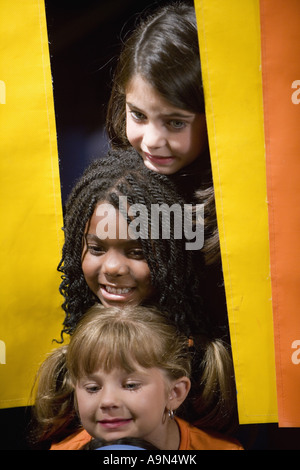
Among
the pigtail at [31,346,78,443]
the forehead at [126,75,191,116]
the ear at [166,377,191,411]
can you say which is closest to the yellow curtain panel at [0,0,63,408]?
the pigtail at [31,346,78,443]

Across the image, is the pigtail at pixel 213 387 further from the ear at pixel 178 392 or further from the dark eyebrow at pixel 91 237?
the dark eyebrow at pixel 91 237

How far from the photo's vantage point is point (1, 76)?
1606 mm

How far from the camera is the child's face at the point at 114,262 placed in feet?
5.08

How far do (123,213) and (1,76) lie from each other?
50cm

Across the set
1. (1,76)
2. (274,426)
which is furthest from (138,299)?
(1,76)

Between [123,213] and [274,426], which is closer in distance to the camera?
[123,213]

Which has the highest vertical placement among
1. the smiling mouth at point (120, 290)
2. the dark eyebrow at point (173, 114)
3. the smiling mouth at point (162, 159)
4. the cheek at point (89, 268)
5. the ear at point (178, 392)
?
the dark eyebrow at point (173, 114)

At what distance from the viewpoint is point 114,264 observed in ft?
5.10

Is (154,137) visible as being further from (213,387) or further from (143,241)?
(213,387)

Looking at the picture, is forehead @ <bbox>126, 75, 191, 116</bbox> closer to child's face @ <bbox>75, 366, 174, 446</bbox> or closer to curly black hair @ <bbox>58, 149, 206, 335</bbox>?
curly black hair @ <bbox>58, 149, 206, 335</bbox>

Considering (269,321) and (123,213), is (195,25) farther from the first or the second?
(269,321)

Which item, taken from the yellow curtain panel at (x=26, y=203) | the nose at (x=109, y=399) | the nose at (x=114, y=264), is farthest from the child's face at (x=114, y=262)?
the nose at (x=109, y=399)

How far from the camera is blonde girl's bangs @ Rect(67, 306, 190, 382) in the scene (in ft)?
4.98
